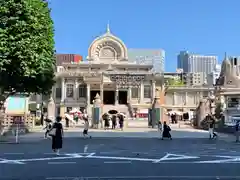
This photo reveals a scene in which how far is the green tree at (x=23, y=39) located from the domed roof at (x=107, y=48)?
51182 millimetres

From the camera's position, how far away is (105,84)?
69.6m

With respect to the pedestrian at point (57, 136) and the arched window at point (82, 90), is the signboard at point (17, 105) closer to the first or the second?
the pedestrian at point (57, 136)

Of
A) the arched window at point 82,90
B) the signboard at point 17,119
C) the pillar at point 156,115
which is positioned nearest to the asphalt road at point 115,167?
the signboard at point 17,119

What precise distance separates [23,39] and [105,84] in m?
48.4

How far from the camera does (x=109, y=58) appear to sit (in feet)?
250

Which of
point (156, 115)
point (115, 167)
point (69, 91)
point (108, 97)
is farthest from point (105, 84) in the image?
point (115, 167)

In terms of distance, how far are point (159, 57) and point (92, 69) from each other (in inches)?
3775

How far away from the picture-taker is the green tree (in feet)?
69.1

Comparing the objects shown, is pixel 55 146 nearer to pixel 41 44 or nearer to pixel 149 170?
pixel 149 170

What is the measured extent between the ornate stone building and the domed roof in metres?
1.05

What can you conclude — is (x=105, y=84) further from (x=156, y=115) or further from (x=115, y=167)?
(x=115, y=167)

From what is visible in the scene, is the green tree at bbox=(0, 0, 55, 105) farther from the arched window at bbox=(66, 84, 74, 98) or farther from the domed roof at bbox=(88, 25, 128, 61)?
the domed roof at bbox=(88, 25, 128, 61)

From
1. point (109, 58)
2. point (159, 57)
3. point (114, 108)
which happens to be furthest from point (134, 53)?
point (114, 108)

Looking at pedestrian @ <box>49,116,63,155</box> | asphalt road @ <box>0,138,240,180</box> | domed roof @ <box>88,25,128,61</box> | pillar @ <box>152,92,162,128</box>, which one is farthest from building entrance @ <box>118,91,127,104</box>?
asphalt road @ <box>0,138,240,180</box>
